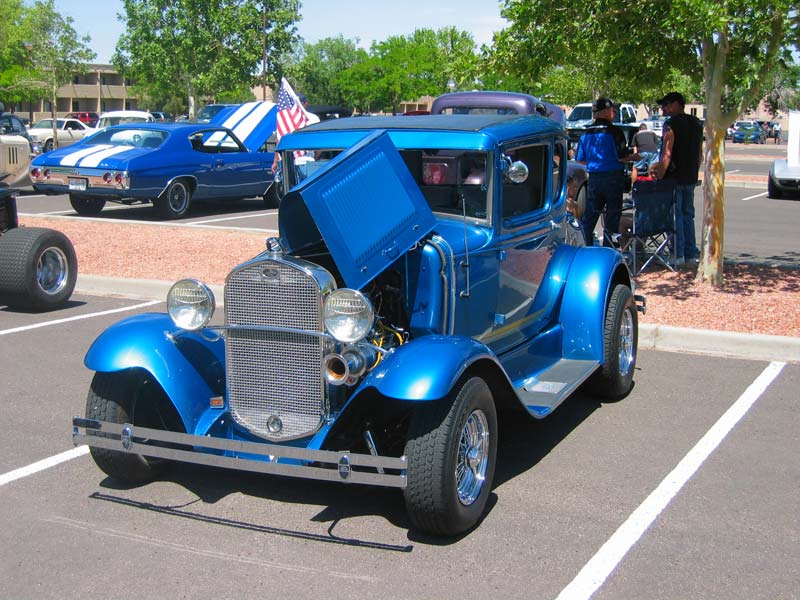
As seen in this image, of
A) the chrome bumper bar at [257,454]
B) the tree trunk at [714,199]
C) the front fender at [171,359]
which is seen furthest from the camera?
the tree trunk at [714,199]

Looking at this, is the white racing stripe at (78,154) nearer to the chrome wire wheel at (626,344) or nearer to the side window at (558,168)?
the side window at (558,168)

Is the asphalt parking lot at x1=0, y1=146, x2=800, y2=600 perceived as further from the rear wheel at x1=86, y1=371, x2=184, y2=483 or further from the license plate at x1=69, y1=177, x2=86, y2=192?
the license plate at x1=69, y1=177, x2=86, y2=192

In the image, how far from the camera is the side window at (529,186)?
565 cm

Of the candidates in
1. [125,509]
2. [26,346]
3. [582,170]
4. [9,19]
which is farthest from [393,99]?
[125,509]

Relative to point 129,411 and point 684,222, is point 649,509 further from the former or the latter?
point 684,222

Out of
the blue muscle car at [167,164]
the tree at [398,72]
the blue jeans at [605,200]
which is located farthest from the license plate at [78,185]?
the tree at [398,72]

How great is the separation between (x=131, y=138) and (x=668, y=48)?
992 cm

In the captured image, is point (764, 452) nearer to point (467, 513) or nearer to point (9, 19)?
point (467, 513)

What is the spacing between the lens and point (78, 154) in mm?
15430

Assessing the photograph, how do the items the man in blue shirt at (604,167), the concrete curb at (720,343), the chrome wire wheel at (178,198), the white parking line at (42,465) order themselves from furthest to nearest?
1. the chrome wire wheel at (178,198)
2. the man in blue shirt at (604,167)
3. the concrete curb at (720,343)
4. the white parking line at (42,465)

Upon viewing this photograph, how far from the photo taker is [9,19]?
137ft

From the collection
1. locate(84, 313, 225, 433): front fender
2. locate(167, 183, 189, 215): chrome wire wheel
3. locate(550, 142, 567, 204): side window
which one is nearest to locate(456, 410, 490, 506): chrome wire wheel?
locate(84, 313, 225, 433): front fender

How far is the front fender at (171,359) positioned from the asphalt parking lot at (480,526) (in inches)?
20.6

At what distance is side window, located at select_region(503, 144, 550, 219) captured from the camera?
18.5ft
